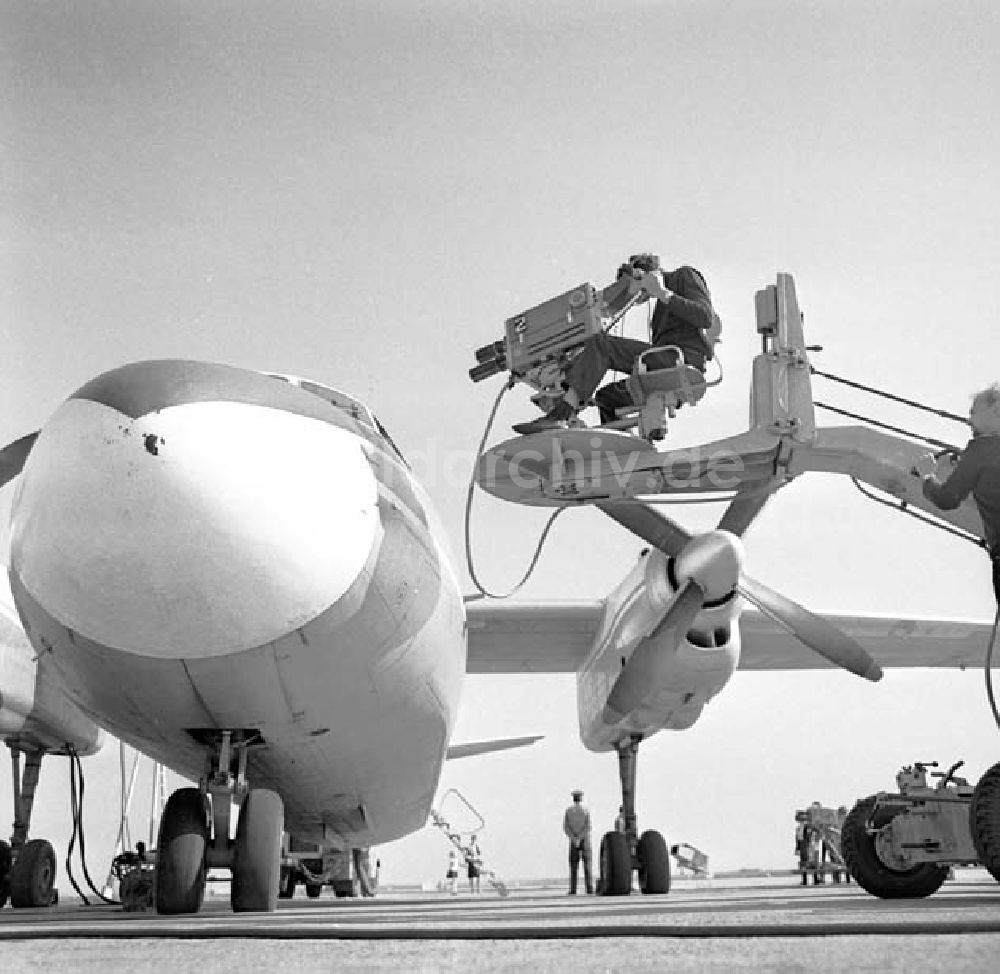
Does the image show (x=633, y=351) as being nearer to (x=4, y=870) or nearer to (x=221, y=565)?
(x=221, y=565)

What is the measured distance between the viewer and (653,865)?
551 inches

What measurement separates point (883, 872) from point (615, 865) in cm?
623

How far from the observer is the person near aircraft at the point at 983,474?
21.1 ft

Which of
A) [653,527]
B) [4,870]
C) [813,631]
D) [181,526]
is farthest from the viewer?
[4,870]

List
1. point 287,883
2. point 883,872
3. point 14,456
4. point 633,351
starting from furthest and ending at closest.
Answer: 1. point 287,883
2. point 14,456
3. point 633,351
4. point 883,872

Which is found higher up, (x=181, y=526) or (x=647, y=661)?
(x=647, y=661)

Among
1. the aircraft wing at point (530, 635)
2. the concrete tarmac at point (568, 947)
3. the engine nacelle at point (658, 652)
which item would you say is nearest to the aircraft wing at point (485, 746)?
the aircraft wing at point (530, 635)

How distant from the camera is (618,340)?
29.1 ft

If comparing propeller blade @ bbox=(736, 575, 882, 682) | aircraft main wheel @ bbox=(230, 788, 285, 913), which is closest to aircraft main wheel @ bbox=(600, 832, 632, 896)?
propeller blade @ bbox=(736, 575, 882, 682)

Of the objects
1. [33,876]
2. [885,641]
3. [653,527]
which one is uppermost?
[885,641]

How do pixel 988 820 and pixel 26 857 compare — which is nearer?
pixel 988 820

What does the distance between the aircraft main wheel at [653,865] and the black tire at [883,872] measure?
20.5ft

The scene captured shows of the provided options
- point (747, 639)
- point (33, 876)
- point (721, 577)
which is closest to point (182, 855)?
point (721, 577)

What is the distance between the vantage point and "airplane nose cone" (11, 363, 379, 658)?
6652 mm
